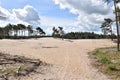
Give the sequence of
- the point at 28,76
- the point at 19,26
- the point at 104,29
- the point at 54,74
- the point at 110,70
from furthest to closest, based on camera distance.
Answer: the point at 19,26 → the point at 104,29 → the point at 110,70 → the point at 54,74 → the point at 28,76

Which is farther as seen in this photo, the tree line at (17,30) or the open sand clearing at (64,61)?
the tree line at (17,30)

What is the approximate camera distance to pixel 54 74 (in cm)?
1794

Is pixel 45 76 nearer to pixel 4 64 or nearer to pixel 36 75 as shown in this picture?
pixel 36 75

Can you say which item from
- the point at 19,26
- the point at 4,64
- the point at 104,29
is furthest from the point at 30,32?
the point at 4,64

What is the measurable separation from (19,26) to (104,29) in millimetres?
56185

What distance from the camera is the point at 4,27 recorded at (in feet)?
438

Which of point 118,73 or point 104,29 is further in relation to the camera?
point 104,29

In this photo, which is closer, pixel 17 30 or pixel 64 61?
pixel 64 61

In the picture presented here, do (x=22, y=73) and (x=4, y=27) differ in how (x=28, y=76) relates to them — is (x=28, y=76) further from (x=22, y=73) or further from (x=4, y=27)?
Answer: (x=4, y=27)

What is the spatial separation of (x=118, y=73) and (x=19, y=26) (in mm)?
117208

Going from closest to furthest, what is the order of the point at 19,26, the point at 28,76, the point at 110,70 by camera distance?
1. the point at 28,76
2. the point at 110,70
3. the point at 19,26

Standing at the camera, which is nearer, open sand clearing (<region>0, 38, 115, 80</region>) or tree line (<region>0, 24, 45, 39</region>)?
open sand clearing (<region>0, 38, 115, 80</region>)

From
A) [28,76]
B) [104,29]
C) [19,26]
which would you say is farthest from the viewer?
[19,26]

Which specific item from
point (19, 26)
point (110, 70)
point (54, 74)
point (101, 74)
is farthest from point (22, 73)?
point (19, 26)
